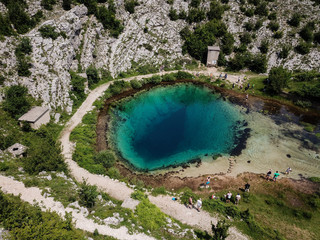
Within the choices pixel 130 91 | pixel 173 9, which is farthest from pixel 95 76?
pixel 173 9

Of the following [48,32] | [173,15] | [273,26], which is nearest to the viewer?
[48,32]

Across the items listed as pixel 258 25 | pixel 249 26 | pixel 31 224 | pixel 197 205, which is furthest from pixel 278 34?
pixel 31 224

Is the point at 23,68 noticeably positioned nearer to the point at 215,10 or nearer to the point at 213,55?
the point at 213,55

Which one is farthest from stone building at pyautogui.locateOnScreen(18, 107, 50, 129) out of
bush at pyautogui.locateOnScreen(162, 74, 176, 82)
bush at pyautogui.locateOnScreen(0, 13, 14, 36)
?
bush at pyautogui.locateOnScreen(162, 74, 176, 82)

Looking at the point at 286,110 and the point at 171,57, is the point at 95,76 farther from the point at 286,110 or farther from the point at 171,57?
the point at 286,110

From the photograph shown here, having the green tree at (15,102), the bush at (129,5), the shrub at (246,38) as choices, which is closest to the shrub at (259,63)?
the shrub at (246,38)

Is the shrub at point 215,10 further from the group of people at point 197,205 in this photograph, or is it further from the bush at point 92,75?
the group of people at point 197,205

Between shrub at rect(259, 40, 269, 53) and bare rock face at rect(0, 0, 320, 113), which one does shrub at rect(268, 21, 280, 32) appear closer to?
bare rock face at rect(0, 0, 320, 113)
